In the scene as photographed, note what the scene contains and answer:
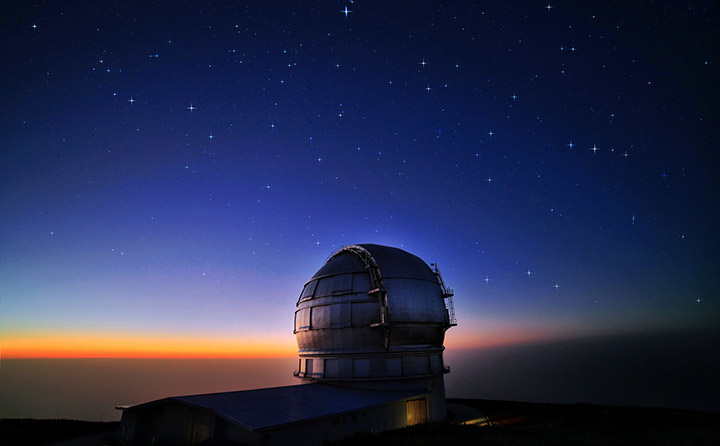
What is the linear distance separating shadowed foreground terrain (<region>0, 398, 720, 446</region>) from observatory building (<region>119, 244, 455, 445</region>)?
8.74 ft

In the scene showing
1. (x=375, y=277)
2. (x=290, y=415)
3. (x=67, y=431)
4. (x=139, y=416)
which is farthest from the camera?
(x=375, y=277)

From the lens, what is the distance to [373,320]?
913 inches

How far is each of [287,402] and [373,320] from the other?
745cm

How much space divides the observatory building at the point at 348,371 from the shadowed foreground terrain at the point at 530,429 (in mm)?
2664

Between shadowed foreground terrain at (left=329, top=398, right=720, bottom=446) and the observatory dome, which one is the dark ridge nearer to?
the observatory dome

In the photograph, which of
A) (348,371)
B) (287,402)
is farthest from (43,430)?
(348,371)

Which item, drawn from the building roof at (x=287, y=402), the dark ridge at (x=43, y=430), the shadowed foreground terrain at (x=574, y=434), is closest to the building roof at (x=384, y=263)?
the building roof at (x=287, y=402)

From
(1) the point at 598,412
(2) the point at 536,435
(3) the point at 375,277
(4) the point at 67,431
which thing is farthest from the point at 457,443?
(4) the point at 67,431

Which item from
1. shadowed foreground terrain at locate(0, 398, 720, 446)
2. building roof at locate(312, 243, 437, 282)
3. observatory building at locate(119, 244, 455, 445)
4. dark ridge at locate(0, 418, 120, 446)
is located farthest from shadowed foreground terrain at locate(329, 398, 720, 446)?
dark ridge at locate(0, 418, 120, 446)

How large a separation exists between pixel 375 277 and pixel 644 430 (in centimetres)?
1557

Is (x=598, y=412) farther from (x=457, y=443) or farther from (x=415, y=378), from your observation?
(x=457, y=443)

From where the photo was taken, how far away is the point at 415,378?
912 inches

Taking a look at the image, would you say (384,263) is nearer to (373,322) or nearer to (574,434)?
(373,322)

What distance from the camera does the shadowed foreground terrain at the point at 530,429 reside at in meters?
13.1
